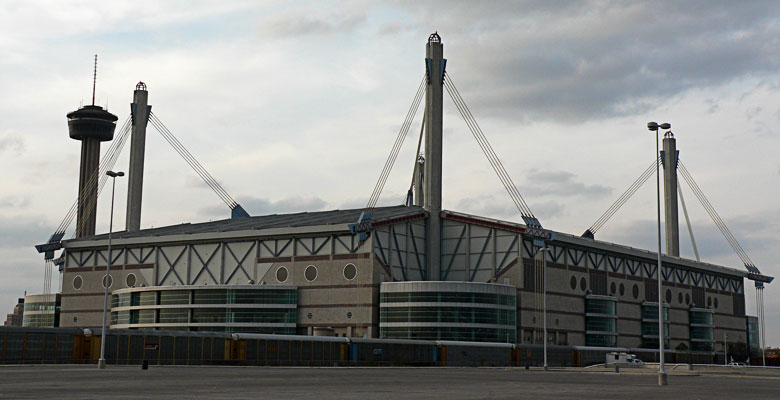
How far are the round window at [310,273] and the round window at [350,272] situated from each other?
15.1 feet

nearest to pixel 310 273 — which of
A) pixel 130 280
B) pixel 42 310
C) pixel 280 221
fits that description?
pixel 280 221

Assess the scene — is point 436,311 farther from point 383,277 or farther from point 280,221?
point 280,221

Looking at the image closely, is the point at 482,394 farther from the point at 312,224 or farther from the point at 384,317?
the point at 312,224

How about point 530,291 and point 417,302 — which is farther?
point 530,291

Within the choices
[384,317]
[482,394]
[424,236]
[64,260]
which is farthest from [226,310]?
[482,394]

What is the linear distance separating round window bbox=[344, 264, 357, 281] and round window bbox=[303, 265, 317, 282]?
15.1ft

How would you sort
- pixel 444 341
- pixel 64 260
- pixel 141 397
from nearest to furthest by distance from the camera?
pixel 141 397 < pixel 444 341 < pixel 64 260

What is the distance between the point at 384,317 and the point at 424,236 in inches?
682

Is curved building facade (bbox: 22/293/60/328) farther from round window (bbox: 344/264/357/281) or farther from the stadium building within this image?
round window (bbox: 344/264/357/281)

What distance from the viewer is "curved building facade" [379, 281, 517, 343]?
118 metres

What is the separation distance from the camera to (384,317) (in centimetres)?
11988

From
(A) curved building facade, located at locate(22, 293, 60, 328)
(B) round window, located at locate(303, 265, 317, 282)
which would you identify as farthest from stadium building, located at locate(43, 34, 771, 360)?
(A) curved building facade, located at locate(22, 293, 60, 328)

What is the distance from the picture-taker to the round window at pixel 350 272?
121250 millimetres

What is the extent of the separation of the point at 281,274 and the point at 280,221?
1339 centimetres
